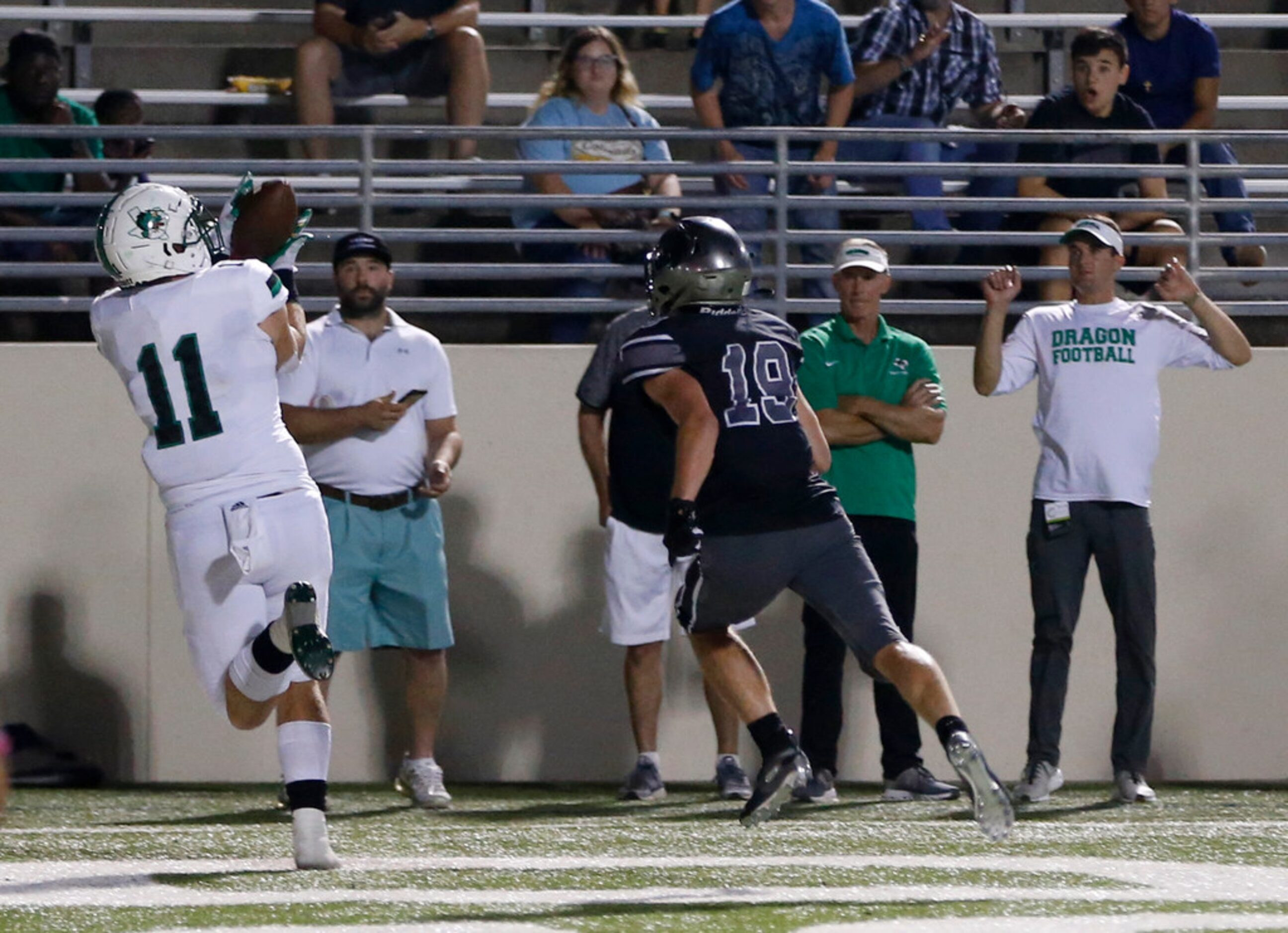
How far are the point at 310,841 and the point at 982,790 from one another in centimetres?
158

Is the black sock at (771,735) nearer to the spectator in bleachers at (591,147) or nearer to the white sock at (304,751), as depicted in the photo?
the white sock at (304,751)

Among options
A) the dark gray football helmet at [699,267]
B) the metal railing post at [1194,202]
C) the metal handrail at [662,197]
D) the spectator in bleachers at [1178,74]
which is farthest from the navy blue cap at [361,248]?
the spectator in bleachers at [1178,74]

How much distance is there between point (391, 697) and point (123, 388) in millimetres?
1605

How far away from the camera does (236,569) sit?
195 inches

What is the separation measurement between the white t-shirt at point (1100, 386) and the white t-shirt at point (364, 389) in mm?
2030

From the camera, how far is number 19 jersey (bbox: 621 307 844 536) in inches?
202

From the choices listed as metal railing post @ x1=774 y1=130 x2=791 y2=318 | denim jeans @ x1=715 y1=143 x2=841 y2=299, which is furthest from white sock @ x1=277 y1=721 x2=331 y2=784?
denim jeans @ x1=715 y1=143 x2=841 y2=299

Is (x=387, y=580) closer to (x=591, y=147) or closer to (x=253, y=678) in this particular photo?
(x=591, y=147)

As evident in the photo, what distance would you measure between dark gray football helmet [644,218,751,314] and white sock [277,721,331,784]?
4.58 ft

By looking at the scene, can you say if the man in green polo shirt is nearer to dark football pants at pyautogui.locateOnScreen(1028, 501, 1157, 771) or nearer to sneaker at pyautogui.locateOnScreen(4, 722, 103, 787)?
dark football pants at pyautogui.locateOnScreen(1028, 501, 1157, 771)

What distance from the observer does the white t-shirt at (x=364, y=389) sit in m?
7.30

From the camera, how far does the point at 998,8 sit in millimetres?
11188

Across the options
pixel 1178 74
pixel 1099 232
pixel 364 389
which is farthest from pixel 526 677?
pixel 1178 74

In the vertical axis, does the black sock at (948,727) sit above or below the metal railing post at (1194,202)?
below
